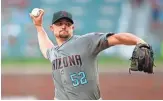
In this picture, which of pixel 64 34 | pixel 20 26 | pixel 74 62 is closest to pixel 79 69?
pixel 74 62

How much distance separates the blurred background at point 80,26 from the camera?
10.9m

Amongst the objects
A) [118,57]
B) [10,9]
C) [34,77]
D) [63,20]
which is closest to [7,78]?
[34,77]

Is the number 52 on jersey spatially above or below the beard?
below

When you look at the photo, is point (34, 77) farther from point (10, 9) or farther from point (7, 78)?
point (10, 9)

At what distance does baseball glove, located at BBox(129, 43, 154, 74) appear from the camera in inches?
107

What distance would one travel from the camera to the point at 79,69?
3.03 metres

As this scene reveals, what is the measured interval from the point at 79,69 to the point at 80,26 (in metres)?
8.39

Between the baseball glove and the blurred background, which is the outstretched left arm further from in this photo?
the blurred background

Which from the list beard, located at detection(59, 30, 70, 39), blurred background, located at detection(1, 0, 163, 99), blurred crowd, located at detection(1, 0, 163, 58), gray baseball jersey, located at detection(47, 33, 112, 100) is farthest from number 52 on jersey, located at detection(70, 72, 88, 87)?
blurred crowd, located at detection(1, 0, 163, 58)

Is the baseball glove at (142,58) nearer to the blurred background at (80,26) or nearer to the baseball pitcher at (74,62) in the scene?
the baseball pitcher at (74,62)

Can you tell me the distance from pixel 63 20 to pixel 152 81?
275 inches

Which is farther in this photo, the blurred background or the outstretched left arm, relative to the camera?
the blurred background

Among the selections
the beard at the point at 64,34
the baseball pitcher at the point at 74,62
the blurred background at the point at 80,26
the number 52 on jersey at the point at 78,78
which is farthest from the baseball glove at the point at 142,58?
the blurred background at the point at 80,26

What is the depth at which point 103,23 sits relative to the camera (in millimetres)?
11617
